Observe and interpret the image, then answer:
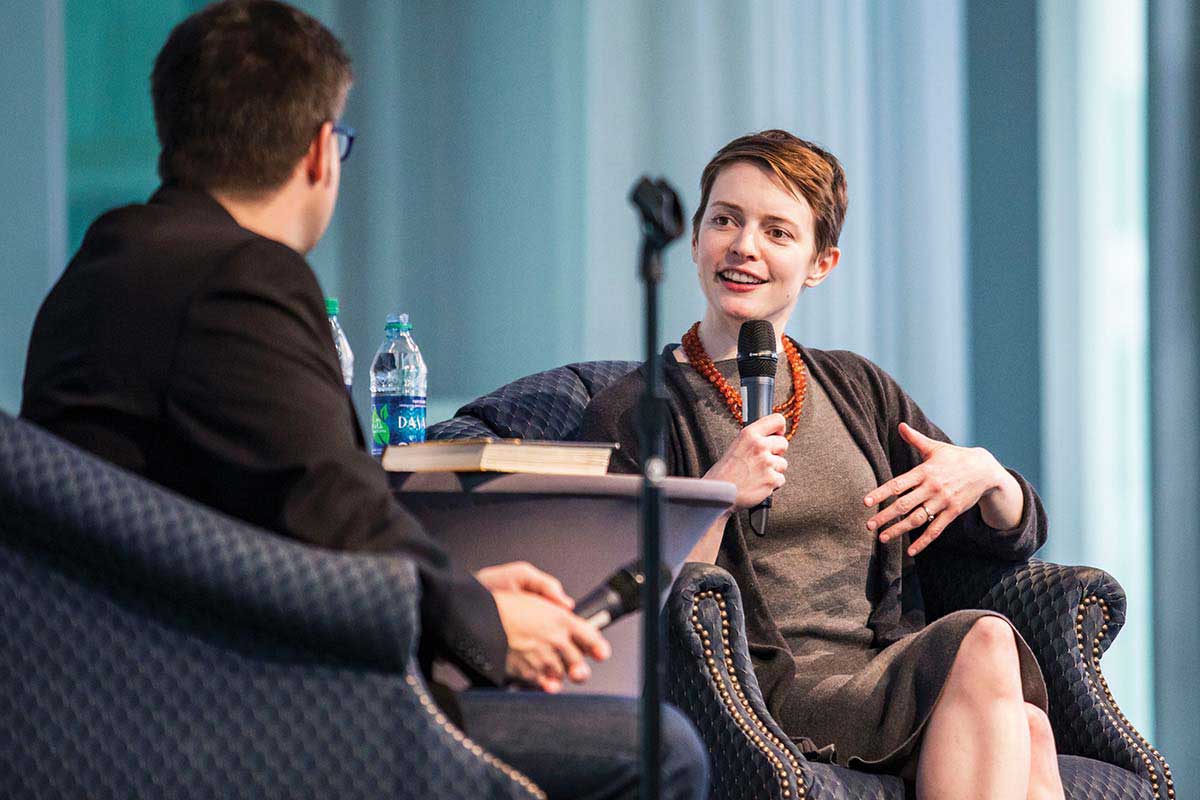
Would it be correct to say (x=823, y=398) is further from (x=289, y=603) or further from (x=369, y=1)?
(x=369, y=1)

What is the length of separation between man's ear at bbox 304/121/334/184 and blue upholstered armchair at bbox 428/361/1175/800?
0.74 m

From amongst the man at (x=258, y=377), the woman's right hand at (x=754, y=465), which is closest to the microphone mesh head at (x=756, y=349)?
the woman's right hand at (x=754, y=465)

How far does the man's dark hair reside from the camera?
1301 mm

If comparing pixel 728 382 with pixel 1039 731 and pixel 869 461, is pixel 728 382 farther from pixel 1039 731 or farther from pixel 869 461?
pixel 1039 731

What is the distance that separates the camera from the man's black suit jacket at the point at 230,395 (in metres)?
1.15

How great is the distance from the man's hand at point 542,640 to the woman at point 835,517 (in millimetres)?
705

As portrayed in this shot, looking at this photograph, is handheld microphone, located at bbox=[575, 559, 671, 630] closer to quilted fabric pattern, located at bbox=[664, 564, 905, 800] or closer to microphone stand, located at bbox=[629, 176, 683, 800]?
microphone stand, located at bbox=[629, 176, 683, 800]

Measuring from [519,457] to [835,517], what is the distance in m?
0.78

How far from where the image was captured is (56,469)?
1.08 meters

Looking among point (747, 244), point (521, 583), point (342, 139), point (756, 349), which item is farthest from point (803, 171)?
point (521, 583)

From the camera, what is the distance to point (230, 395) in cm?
115

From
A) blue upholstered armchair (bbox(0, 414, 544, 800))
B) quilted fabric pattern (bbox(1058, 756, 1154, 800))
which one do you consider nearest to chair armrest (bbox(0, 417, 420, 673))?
blue upholstered armchair (bbox(0, 414, 544, 800))

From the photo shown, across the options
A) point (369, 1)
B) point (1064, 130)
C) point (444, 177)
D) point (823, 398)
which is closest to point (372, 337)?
point (444, 177)

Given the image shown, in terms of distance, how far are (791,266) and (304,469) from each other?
4.11 feet
